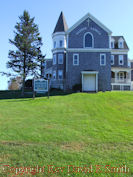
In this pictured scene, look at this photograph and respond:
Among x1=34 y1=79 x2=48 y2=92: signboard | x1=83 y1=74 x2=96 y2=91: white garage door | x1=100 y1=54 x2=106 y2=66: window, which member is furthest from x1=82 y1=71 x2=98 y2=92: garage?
x1=34 y1=79 x2=48 y2=92: signboard

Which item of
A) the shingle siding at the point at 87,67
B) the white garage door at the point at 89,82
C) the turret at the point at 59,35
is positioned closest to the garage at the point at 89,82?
the white garage door at the point at 89,82

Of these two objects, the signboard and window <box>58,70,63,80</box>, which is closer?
the signboard

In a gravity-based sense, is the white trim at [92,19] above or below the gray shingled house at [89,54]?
above

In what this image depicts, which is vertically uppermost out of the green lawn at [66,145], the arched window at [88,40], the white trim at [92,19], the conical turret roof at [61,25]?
the conical turret roof at [61,25]

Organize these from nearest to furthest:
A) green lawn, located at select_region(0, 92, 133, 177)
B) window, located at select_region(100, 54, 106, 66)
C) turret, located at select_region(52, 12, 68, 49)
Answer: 1. green lawn, located at select_region(0, 92, 133, 177)
2. window, located at select_region(100, 54, 106, 66)
3. turret, located at select_region(52, 12, 68, 49)

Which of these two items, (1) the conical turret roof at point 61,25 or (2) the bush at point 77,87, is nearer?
(2) the bush at point 77,87

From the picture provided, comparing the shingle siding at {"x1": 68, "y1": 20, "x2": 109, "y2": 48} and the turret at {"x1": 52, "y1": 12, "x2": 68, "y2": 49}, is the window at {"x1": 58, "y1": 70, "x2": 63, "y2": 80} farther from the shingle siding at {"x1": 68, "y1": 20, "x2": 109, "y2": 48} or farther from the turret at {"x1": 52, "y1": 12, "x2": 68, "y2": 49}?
the shingle siding at {"x1": 68, "y1": 20, "x2": 109, "y2": 48}

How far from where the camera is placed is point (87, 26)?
24594 mm

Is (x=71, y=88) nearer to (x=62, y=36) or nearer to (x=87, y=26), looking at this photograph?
(x=87, y=26)

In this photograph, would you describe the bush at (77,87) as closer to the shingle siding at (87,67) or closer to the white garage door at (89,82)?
the shingle siding at (87,67)

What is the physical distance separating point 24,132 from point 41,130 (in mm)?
699

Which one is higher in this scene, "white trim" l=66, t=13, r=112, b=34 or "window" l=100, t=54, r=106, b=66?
"white trim" l=66, t=13, r=112, b=34

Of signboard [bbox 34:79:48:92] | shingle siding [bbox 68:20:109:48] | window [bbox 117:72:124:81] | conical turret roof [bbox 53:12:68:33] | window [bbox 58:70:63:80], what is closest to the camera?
signboard [bbox 34:79:48:92]

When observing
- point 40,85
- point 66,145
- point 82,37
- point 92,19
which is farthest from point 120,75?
point 66,145
